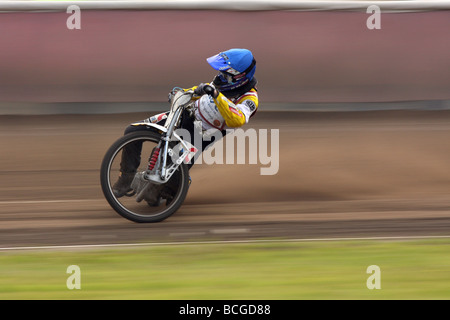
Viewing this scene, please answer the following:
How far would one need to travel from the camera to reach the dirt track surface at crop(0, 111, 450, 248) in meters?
6.95

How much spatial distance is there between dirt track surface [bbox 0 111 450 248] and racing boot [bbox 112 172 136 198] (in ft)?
0.96

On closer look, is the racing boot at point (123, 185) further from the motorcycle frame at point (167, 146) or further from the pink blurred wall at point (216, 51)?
the pink blurred wall at point (216, 51)

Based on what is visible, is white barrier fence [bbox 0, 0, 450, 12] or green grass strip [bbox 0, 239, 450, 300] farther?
white barrier fence [bbox 0, 0, 450, 12]

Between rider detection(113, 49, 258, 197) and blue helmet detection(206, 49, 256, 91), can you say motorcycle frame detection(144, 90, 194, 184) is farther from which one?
blue helmet detection(206, 49, 256, 91)

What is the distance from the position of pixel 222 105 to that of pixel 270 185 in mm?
2110

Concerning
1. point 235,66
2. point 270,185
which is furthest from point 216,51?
point 235,66

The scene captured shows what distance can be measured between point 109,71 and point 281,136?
294cm

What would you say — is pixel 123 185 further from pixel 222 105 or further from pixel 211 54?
pixel 211 54

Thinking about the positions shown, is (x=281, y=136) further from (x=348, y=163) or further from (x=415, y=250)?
(x=415, y=250)

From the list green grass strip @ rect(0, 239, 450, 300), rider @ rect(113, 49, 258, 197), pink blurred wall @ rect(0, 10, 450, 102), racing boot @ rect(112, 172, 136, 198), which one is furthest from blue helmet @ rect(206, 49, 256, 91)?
pink blurred wall @ rect(0, 10, 450, 102)

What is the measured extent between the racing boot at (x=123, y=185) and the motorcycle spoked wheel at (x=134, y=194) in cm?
5

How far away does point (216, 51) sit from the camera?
11.5 meters

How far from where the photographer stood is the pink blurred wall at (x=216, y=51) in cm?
1135
